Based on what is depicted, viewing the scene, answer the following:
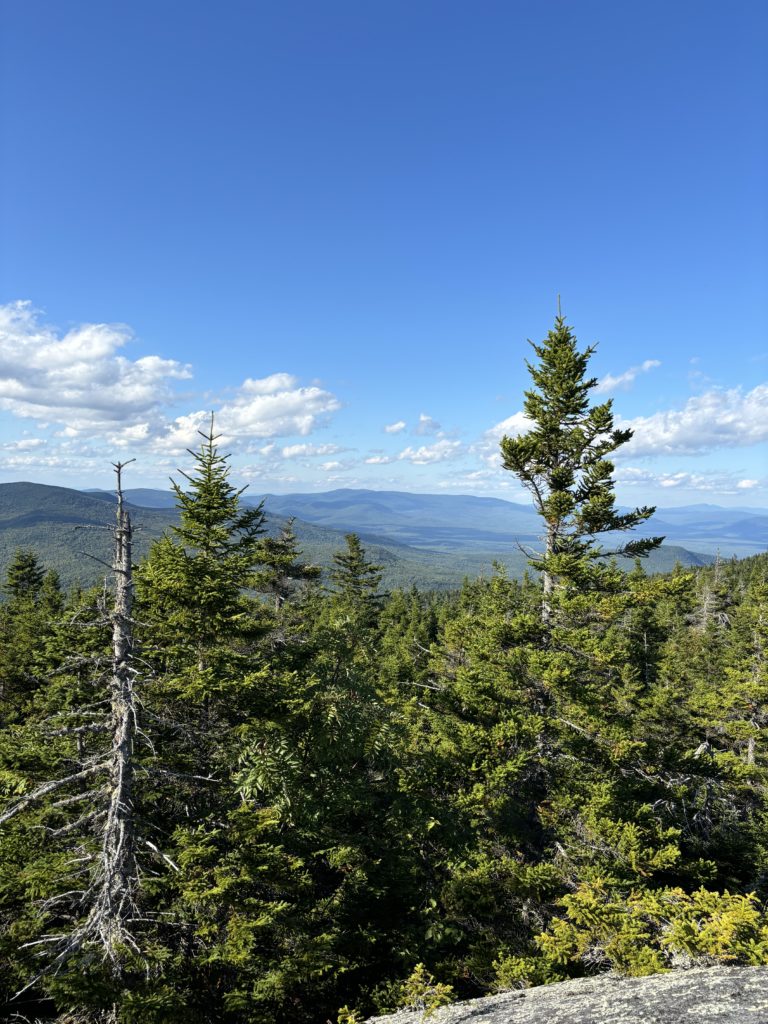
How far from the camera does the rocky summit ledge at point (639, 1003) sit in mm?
4953

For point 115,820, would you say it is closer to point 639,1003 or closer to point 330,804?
point 330,804

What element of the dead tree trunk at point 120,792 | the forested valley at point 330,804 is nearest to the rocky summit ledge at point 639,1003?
the forested valley at point 330,804

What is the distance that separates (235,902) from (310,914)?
2.70 metres

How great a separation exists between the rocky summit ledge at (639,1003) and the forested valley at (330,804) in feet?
1.85

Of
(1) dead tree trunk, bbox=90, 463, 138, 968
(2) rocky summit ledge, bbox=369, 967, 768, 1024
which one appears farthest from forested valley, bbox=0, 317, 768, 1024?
(2) rocky summit ledge, bbox=369, 967, 768, 1024

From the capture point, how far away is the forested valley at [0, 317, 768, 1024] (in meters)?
7.94

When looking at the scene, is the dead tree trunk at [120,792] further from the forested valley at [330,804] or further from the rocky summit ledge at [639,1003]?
the rocky summit ledge at [639,1003]

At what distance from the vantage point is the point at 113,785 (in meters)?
7.99

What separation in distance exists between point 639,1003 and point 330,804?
6.98 metres

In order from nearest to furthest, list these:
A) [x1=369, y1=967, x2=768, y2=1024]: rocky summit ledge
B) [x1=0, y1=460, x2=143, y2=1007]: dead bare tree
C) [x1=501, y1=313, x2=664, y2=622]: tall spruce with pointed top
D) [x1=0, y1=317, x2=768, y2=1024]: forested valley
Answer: [x1=369, y1=967, x2=768, y2=1024]: rocky summit ledge < [x1=0, y1=460, x2=143, y2=1007]: dead bare tree < [x1=0, y1=317, x2=768, y2=1024]: forested valley < [x1=501, y1=313, x2=664, y2=622]: tall spruce with pointed top

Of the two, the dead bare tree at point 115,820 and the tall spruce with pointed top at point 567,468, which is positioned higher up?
the tall spruce with pointed top at point 567,468

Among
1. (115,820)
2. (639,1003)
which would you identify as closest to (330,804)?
(115,820)

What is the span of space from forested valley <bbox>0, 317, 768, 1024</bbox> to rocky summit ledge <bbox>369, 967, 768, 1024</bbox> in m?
0.56

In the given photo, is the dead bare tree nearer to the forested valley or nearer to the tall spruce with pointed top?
the forested valley
